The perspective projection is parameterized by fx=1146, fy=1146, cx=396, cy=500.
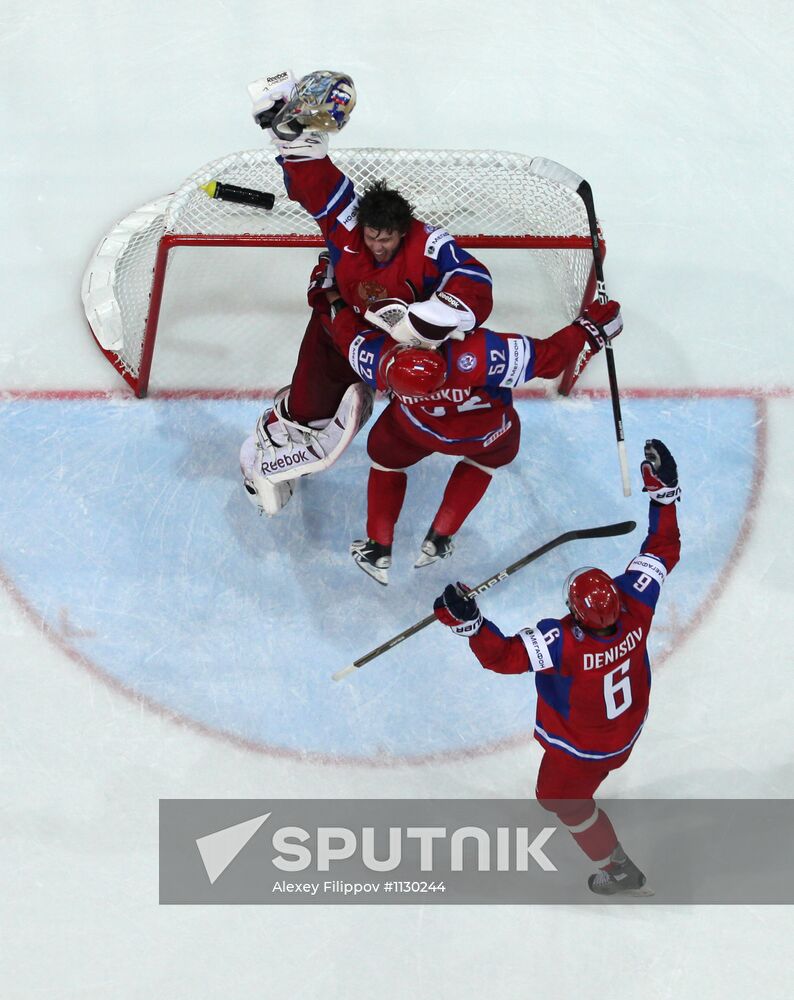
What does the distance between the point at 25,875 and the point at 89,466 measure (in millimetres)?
1369

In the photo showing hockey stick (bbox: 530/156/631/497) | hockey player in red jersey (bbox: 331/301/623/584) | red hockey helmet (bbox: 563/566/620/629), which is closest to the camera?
red hockey helmet (bbox: 563/566/620/629)

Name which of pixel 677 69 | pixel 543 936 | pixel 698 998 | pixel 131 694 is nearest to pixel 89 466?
pixel 131 694

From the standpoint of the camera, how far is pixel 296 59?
189 inches

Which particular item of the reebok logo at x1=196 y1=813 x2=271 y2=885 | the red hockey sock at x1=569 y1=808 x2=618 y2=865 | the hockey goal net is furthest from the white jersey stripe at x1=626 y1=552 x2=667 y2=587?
the reebok logo at x1=196 y1=813 x2=271 y2=885

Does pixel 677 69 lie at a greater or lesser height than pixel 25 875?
greater

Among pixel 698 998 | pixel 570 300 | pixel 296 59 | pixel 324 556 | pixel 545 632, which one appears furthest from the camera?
pixel 296 59

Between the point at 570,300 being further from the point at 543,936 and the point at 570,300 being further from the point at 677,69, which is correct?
the point at 543,936

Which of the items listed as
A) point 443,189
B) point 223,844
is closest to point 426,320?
point 443,189

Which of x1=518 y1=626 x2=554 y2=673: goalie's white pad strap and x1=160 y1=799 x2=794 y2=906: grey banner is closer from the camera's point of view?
x1=518 y1=626 x2=554 y2=673: goalie's white pad strap

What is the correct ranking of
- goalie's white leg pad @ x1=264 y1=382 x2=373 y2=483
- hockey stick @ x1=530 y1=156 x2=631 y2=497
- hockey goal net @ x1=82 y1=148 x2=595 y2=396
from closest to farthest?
goalie's white leg pad @ x1=264 y1=382 x2=373 y2=483, hockey stick @ x1=530 y1=156 x2=631 y2=497, hockey goal net @ x1=82 y1=148 x2=595 y2=396

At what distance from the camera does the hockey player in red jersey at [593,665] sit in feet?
9.74

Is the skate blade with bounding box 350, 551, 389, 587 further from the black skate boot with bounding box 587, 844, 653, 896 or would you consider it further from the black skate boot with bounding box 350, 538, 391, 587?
the black skate boot with bounding box 587, 844, 653, 896

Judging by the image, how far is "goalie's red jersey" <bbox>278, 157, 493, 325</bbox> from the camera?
3.22 meters

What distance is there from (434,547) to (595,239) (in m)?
1.11
